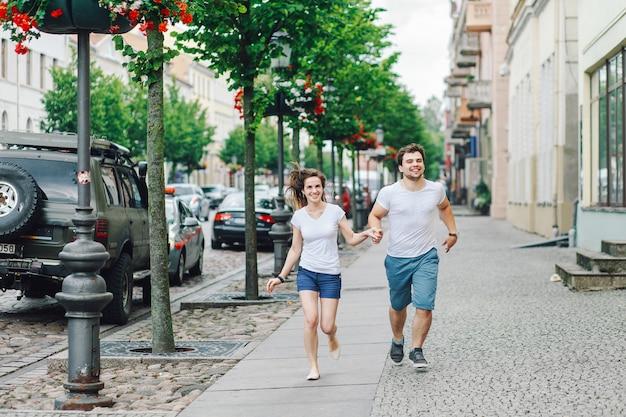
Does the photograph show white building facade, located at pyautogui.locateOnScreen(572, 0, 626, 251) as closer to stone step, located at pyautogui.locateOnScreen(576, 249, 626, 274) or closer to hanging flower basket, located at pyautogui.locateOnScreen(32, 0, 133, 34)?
stone step, located at pyautogui.locateOnScreen(576, 249, 626, 274)

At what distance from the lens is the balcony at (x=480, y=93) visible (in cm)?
5469

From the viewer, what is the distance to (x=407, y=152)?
8750 millimetres

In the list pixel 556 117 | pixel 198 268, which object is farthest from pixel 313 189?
pixel 556 117

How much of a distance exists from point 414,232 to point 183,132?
69.0m

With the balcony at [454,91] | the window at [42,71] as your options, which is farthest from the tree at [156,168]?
the balcony at [454,91]

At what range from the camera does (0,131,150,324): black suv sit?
12.0 metres

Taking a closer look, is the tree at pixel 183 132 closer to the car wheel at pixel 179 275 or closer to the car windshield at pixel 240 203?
the car windshield at pixel 240 203

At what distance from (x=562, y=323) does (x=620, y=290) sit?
3432mm

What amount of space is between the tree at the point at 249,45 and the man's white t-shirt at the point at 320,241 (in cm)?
622

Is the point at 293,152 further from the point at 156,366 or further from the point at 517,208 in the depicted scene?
the point at 517,208

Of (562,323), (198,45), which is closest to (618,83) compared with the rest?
(198,45)

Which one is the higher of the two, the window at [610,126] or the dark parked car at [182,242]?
the window at [610,126]

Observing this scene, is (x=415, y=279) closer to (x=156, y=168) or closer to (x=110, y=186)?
(x=156, y=168)

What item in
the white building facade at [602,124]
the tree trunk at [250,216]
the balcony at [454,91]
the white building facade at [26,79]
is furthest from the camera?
the balcony at [454,91]
